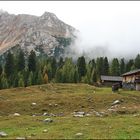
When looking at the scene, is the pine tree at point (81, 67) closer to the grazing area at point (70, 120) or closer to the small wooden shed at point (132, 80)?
the small wooden shed at point (132, 80)

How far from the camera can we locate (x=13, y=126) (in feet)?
111

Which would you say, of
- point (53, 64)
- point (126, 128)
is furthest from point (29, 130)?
point (53, 64)

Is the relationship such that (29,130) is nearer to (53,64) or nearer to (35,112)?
(35,112)

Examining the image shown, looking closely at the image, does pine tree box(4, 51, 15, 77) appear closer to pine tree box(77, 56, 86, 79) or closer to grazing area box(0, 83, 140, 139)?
pine tree box(77, 56, 86, 79)

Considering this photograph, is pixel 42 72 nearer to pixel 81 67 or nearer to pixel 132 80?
pixel 81 67

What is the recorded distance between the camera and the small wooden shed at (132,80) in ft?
317

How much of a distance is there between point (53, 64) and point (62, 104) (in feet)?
412

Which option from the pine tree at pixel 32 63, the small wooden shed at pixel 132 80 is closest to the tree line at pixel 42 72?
the pine tree at pixel 32 63

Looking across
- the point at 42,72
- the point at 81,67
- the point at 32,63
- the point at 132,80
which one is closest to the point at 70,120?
the point at 132,80

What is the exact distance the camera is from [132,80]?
106 meters

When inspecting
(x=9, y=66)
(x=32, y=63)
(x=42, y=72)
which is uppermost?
(x=32, y=63)

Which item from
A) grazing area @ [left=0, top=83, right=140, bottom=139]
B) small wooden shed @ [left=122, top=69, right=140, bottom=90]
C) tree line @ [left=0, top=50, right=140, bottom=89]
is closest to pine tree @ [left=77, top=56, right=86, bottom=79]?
tree line @ [left=0, top=50, right=140, bottom=89]

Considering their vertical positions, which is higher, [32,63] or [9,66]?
[32,63]

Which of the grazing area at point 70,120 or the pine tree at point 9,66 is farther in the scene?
the pine tree at point 9,66
